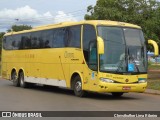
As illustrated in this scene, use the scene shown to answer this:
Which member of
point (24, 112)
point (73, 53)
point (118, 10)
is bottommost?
point (24, 112)

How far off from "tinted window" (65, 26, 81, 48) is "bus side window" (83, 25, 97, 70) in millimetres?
479

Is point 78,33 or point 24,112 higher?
point 78,33

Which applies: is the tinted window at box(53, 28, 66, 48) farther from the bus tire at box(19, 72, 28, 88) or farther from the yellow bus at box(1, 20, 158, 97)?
the bus tire at box(19, 72, 28, 88)

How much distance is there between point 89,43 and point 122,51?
1460mm

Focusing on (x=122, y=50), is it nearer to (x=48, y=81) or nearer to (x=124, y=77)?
(x=124, y=77)

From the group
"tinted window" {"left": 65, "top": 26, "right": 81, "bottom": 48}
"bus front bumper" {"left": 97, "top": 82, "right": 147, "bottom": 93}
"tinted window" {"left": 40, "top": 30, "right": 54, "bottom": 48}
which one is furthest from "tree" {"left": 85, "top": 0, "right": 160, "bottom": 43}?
"bus front bumper" {"left": 97, "top": 82, "right": 147, "bottom": 93}

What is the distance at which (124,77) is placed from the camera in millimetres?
18594

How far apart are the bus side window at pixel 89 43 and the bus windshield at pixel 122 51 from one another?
0.36m

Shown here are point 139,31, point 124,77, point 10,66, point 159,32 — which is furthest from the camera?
point 159,32

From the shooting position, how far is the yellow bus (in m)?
18.5

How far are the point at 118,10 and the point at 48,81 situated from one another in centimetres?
1340

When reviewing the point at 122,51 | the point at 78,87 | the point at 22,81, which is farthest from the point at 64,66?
the point at 22,81

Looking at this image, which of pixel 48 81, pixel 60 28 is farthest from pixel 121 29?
pixel 48 81

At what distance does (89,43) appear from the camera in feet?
63.1
